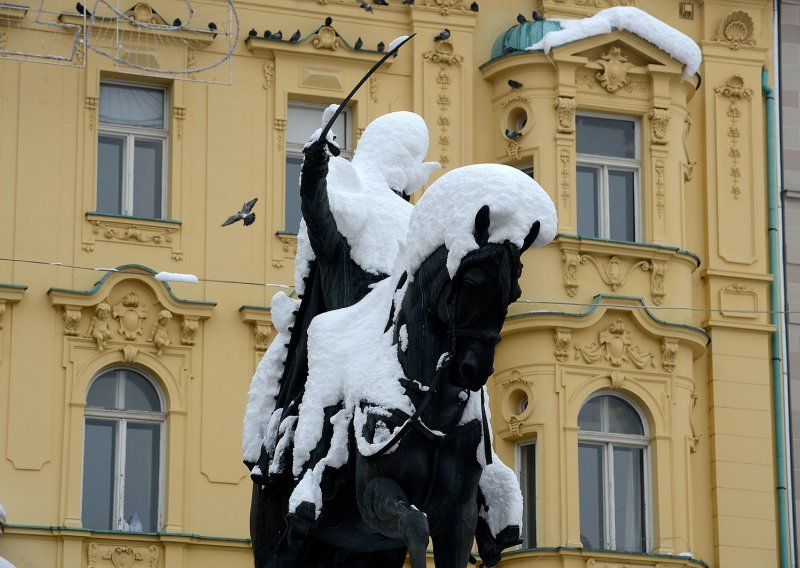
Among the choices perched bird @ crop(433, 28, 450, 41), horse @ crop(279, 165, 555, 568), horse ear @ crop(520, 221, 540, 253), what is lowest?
horse @ crop(279, 165, 555, 568)

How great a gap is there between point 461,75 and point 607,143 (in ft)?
5.58

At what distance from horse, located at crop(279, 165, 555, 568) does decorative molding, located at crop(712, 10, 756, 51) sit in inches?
725

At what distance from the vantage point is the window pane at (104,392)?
83.3 feet

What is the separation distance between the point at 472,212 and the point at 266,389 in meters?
1.69

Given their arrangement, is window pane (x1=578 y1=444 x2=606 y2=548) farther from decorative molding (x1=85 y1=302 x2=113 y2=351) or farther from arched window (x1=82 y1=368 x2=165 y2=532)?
decorative molding (x1=85 y1=302 x2=113 y2=351)

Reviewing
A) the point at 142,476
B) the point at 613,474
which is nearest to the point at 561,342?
the point at 613,474

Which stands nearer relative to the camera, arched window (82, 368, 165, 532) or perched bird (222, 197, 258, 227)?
perched bird (222, 197, 258, 227)

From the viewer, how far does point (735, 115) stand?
2811 centimetres

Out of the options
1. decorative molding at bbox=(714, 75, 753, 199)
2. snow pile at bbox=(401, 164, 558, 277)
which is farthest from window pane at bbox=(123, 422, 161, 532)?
snow pile at bbox=(401, 164, 558, 277)

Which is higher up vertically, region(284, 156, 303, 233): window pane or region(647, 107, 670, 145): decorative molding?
region(647, 107, 670, 145): decorative molding

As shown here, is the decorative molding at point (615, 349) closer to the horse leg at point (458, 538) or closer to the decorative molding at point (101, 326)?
the decorative molding at point (101, 326)

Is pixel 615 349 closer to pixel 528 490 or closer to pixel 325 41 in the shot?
pixel 528 490

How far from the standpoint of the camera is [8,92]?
84.0 feet

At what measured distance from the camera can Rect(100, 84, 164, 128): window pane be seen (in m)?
26.0
